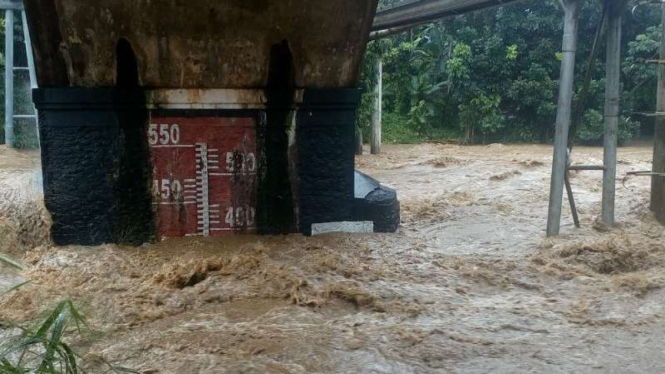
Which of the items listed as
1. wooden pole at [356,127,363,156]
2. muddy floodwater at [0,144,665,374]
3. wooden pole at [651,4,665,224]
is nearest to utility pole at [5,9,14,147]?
muddy floodwater at [0,144,665,374]

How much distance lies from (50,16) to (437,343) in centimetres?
371

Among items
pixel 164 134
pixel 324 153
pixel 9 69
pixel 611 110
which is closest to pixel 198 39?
pixel 164 134

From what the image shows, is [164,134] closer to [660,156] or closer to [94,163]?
[94,163]

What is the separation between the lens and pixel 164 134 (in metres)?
5.88

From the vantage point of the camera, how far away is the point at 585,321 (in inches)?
174

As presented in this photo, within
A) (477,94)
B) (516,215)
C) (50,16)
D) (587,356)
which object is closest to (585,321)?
(587,356)

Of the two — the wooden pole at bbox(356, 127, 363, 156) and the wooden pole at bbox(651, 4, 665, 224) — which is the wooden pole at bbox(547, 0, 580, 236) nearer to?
the wooden pole at bbox(651, 4, 665, 224)

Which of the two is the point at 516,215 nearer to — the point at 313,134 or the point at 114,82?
the point at 313,134

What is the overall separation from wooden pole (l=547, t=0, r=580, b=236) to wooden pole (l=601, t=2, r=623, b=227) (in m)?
0.57

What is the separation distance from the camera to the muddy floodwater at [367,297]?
151 inches

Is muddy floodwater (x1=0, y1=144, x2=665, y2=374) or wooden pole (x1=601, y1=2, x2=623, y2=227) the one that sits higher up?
wooden pole (x1=601, y1=2, x2=623, y2=227)

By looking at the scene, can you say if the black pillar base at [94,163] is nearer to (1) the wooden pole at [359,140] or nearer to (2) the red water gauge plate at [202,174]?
(2) the red water gauge plate at [202,174]

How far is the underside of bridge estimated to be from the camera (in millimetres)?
5582

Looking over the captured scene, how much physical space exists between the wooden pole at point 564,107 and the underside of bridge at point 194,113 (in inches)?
76.3
